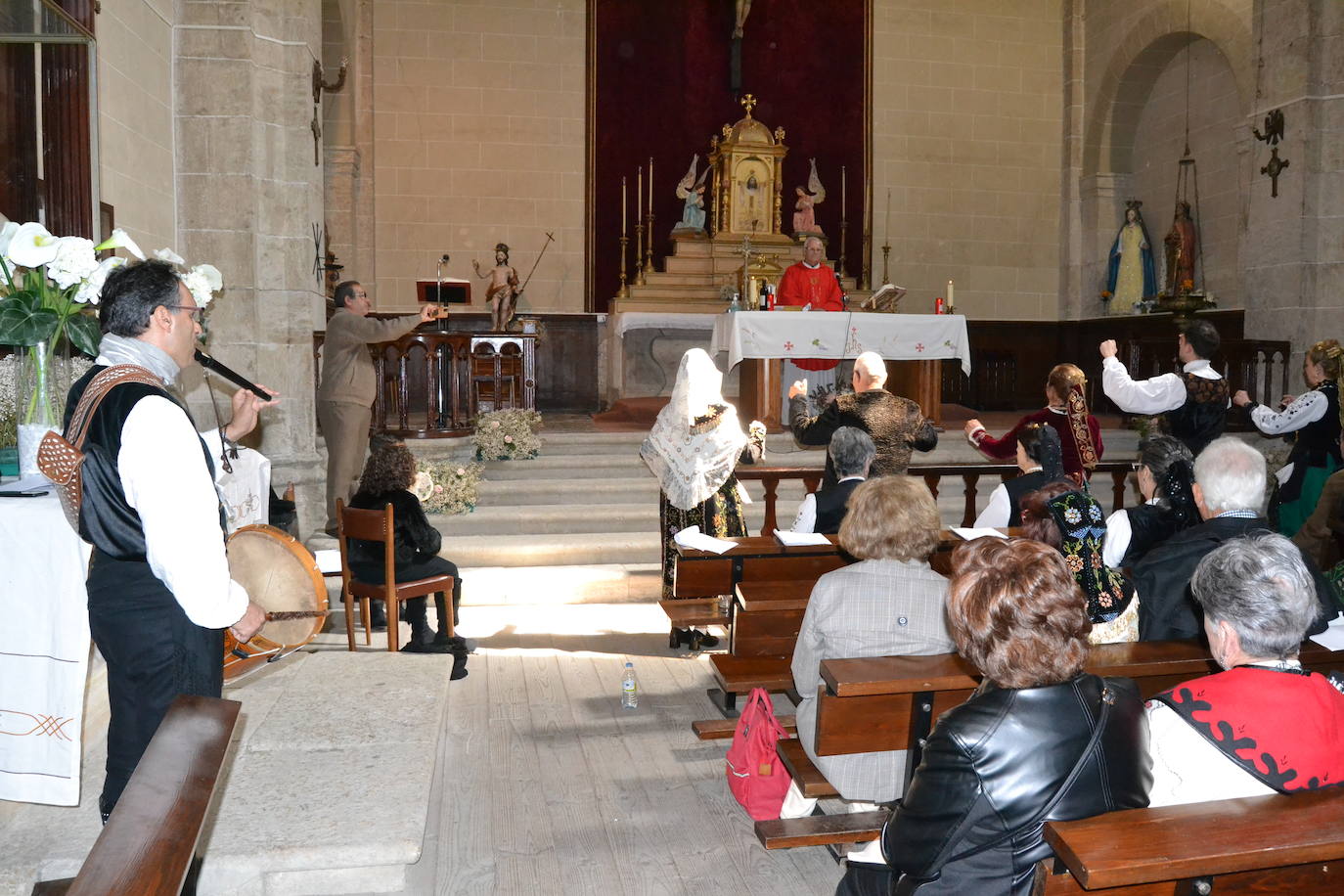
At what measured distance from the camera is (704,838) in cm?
333

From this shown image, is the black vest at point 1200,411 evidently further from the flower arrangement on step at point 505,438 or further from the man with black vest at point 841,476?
the flower arrangement on step at point 505,438

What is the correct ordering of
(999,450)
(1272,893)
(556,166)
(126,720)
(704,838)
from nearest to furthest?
(1272,893) → (126,720) → (704,838) → (999,450) → (556,166)

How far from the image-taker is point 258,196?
21.8 ft

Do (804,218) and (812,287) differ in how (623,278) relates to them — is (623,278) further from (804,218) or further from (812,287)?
(812,287)

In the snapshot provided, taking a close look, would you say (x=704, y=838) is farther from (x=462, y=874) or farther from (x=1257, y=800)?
(x=1257, y=800)

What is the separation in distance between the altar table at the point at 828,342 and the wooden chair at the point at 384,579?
13.1 ft

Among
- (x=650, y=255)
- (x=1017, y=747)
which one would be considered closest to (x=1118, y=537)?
(x=1017, y=747)

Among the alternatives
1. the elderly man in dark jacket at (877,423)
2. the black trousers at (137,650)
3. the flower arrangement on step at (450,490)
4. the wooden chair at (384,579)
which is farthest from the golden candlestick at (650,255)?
the black trousers at (137,650)

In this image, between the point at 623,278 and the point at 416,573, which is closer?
→ the point at 416,573

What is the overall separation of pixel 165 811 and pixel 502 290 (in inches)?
407

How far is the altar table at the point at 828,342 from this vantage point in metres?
8.60

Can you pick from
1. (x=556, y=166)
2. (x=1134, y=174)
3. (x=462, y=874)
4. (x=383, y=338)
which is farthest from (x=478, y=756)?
(x=1134, y=174)

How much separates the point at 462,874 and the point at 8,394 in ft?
6.51

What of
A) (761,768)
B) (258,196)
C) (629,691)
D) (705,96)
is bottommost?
(629,691)
